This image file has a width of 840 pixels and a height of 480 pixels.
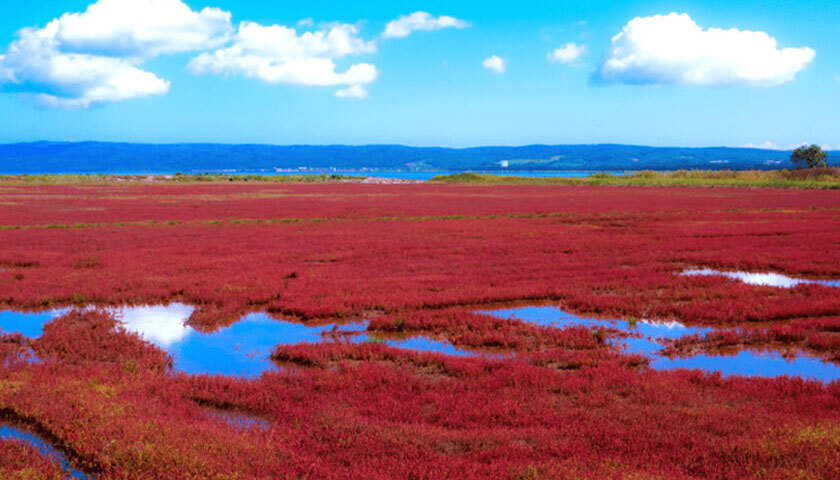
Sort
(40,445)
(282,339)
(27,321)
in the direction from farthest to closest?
(27,321) < (282,339) < (40,445)

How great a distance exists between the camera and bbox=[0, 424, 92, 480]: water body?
6645 mm

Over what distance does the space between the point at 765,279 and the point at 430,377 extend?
571 inches

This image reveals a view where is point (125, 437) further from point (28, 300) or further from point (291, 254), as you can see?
point (291, 254)

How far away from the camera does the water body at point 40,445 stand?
262 inches

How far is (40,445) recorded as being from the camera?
733cm

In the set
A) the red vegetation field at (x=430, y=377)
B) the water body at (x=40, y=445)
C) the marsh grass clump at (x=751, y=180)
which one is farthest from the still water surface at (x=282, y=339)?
the marsh grass clump at (x=751, y=180)

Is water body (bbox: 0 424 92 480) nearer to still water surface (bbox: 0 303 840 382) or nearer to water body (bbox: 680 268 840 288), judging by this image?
still water surface (bbox: 0 303 840 382)

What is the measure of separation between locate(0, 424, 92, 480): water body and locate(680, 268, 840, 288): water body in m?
18.0

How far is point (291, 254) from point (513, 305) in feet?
39.1

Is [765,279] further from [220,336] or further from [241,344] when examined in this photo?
[220,336]

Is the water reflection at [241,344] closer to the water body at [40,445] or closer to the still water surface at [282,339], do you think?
the still water surface at [282,339]

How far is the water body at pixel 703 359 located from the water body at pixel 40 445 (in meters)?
9.00

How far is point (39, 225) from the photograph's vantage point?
126 feet

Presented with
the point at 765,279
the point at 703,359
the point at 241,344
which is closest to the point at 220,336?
the point at 241,344
